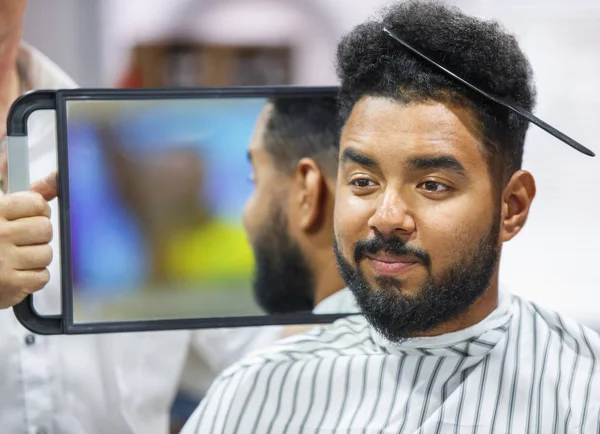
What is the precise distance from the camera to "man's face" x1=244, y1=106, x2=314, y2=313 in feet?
4.97

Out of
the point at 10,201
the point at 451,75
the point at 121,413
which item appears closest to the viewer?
the point at 451,75

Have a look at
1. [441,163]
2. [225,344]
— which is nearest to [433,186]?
[441,163]

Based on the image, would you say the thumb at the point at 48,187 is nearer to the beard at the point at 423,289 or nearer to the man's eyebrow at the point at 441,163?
the beard at the point at 423,289

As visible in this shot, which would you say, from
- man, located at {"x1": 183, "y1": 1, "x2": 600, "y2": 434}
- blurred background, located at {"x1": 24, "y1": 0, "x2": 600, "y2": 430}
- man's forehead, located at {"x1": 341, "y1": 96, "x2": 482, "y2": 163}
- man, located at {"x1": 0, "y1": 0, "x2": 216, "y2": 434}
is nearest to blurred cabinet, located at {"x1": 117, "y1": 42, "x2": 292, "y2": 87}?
blurred background, located at {"x1": 24, "y1": 0, "x2": 600, "y2": 430}

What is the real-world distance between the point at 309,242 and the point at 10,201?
1.72 ft

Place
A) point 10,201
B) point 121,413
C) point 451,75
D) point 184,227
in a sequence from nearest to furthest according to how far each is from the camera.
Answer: point 451,75 → point 10,201 → point 184,227 → point 121,413

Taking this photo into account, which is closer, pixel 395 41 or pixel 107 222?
pixel 395 41

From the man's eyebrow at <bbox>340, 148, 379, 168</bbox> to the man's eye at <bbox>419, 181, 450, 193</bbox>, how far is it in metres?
0.08

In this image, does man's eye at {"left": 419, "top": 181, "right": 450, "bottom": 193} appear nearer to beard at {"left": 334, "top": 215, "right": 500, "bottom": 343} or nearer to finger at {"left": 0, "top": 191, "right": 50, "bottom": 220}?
beard at {"left": 334, "top": 215, "right": 500, "bottom": 343}

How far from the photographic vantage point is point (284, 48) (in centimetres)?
186

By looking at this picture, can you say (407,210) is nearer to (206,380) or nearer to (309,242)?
(309,242)

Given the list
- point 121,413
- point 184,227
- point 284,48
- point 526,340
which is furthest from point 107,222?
point 526,340

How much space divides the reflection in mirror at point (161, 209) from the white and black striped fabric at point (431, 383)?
162 mm

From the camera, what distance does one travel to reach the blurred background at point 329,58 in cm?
169
